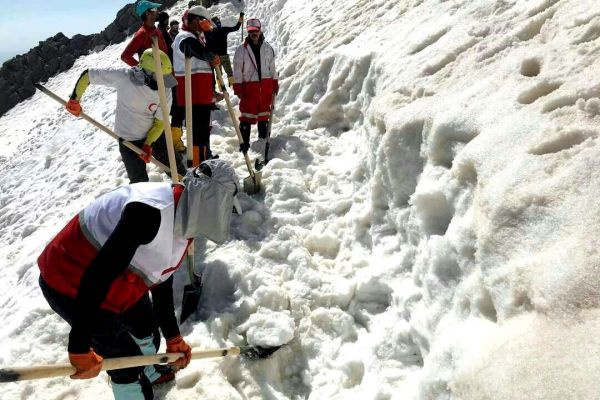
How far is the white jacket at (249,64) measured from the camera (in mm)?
6855

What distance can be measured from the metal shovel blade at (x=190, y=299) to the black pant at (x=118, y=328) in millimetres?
803

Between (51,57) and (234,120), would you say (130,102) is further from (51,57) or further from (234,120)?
(51,57)

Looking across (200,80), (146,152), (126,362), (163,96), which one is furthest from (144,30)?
(126,362)

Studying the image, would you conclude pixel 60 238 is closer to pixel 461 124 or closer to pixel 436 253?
pixel 436 253

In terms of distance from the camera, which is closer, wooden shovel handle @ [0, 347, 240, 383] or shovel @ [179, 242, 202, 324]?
wooden shovel handle @ [0, 347, 240, 383]

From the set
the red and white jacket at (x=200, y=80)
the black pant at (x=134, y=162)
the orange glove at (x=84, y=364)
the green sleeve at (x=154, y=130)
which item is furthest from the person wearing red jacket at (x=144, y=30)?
the orange glove at (x=84, y=364)

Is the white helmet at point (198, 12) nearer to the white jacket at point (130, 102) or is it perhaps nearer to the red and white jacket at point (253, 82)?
the white jacket at point (130, 102)

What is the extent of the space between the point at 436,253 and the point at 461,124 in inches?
39.1

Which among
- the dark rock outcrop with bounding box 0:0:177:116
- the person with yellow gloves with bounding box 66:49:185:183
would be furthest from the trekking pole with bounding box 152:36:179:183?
the dark rock outcrop with bounding box 0:0:177:116

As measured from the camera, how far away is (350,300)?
13.0 feet

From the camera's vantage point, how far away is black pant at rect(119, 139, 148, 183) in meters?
5.40

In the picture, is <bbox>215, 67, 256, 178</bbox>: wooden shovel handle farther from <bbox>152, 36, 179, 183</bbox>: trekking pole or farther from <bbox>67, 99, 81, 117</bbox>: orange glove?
<bbox>67, 99, 81, 117</bbox>: orange glove

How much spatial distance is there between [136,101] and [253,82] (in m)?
2.25

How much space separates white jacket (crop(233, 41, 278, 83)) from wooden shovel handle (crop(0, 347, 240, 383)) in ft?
14.9
